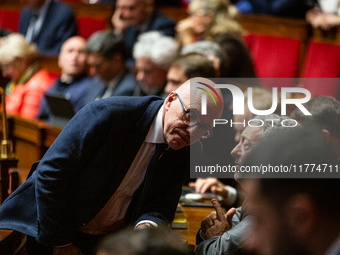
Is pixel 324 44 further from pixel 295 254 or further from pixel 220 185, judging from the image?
pixel 295 254

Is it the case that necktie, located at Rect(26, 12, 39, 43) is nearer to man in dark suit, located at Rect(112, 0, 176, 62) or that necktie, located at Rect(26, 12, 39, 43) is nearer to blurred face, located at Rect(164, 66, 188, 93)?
man in dark suit, located at Rect(112, 0, 176, 62)

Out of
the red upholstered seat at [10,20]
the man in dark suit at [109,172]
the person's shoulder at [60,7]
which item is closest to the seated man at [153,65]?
the man in dark suit at [109,172]

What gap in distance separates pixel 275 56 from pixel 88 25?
2174 millimetres

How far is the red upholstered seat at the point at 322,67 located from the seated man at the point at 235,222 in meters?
1.94

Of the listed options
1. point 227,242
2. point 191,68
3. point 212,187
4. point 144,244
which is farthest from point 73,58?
point 144,244

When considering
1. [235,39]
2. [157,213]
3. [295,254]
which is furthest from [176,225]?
[235,39]

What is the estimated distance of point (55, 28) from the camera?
4449 millimetres

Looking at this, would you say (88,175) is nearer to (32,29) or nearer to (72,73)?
(72,73)

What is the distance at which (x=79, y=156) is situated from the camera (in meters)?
1.27

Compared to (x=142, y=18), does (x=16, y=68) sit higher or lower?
lower

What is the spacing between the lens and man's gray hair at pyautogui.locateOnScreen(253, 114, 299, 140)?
1.27 metres

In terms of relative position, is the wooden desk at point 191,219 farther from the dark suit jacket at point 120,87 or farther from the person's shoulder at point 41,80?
the person's shoulder at point 41,80

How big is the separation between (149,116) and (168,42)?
5.98 feet

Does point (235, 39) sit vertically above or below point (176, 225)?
above
